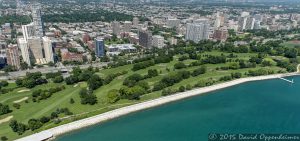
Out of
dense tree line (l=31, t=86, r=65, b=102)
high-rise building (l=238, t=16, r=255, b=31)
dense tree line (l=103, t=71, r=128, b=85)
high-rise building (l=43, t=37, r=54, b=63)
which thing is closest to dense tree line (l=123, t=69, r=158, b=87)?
dense tree line (l=103, t=71, r=128, b=85)

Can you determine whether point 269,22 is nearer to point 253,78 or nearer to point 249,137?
point 253,78

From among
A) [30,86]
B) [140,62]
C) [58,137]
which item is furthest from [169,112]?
[30,86]

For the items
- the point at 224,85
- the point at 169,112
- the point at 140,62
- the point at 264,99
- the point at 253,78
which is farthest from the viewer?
the point at 140,62

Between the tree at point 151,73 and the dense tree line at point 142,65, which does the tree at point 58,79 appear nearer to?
the dense tree line at point 142,65

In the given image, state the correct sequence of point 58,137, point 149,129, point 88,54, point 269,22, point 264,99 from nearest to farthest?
1. point 58,137
2. point 149,129
3. point 264,99
4. point 88,54
5. point 269,22

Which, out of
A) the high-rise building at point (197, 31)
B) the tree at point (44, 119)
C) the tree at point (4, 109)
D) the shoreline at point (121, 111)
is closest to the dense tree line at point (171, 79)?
the shoreline at point (121, 111)

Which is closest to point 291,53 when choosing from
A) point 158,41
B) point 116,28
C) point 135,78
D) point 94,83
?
point 158,41

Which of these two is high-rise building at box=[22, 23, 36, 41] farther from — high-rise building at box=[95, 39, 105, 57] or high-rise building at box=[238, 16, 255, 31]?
high-rise building at box=[238, 16, 255, 31]
